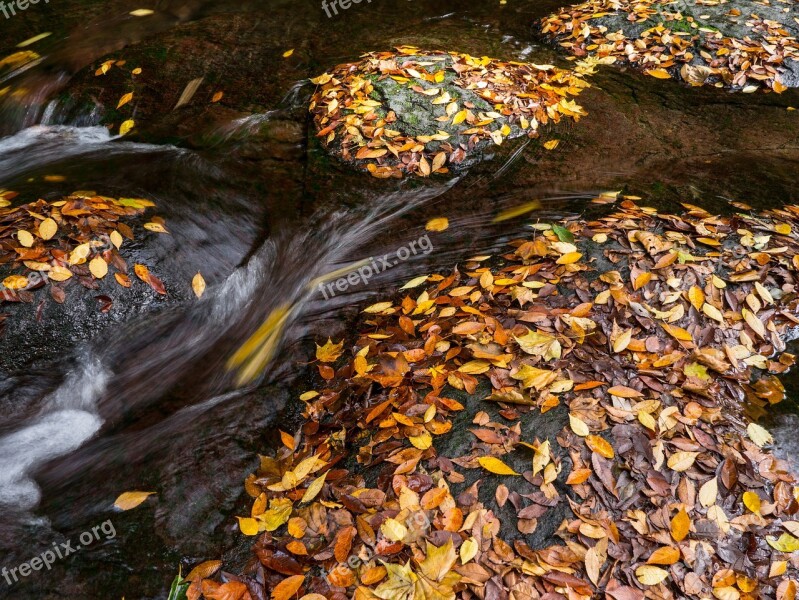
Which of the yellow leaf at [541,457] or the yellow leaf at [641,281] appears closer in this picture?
the yellow leaf at [541,457]

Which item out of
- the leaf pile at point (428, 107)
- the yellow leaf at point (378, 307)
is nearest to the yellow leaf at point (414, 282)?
the yellow leaf at point (378, 307)

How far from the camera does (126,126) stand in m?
5.93

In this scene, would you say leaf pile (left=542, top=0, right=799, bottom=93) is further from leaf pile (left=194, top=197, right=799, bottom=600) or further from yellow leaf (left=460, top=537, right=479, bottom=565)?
yellow leaf (left=460, top=537, right=479, bottom=565)

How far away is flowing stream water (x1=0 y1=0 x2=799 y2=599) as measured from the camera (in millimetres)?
3223

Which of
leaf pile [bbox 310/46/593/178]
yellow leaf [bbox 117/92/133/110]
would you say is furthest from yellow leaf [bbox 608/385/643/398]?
yellow leaf [bbox 117/92/133/110]

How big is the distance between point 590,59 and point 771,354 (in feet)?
16.0

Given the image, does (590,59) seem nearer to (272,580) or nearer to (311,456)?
(311,456)

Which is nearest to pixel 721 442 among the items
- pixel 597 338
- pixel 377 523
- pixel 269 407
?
pixel 597 338

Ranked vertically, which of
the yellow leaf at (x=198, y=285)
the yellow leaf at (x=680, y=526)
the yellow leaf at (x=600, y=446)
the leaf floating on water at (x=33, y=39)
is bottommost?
the yellow leaf at (x=680, y=526)

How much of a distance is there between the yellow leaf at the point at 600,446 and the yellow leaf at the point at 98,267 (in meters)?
3.59

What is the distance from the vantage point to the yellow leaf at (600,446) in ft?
9.41

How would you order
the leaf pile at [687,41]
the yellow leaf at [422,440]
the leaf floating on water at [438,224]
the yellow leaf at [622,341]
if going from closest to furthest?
1. the yellow leaf at [422,440]
2. the yellow leaf at [622,341]
3. the leaf floating on water at [438,224]
4. the leaf pile at [687,41]

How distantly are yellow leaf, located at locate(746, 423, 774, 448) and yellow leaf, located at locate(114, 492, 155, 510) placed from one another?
3.44m

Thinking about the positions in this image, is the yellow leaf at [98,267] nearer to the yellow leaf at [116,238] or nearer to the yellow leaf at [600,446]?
the yellow leaf at [116,238]
